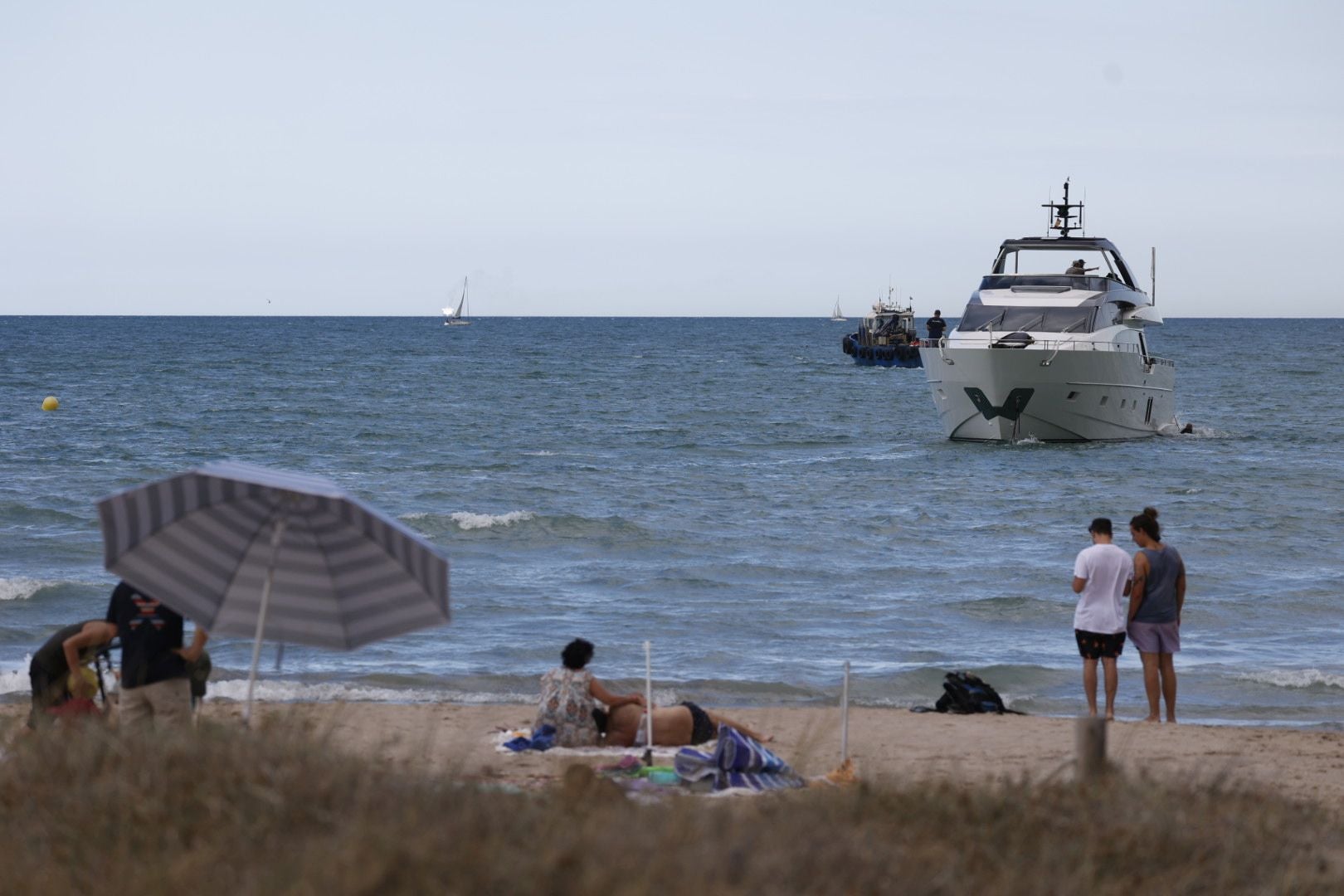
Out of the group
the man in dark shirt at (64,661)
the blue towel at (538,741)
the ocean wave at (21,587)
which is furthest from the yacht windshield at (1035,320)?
the man in dark shirt at (64,661)

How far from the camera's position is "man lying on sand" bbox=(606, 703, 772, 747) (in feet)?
31.4

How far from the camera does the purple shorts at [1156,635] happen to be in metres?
10.9

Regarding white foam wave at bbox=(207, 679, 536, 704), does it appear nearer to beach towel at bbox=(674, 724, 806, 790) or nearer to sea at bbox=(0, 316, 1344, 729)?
sea at bbox=(0, 316, 1344, 729)

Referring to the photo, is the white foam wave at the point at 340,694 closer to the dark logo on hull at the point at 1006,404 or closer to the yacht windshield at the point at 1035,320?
the yacht windshield at the point at 1035,320

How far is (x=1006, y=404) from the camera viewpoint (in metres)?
32.1

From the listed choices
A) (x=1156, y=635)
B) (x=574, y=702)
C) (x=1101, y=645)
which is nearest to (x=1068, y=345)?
(x=1156, y=635)

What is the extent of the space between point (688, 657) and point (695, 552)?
6093 millimetres

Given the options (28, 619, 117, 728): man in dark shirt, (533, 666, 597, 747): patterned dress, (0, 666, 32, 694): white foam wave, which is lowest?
(0, 666, 32, 694): white foam wave

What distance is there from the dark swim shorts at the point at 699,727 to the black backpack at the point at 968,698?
289 cm

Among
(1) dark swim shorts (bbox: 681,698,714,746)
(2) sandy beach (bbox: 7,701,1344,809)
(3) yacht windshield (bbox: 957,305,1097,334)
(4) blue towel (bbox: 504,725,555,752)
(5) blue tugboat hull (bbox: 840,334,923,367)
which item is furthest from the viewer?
(5) blue tugboat hull (bbox: 840,334,923,367)

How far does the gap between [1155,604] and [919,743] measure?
2.09m

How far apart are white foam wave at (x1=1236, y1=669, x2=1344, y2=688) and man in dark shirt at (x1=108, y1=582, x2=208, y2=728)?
32.3 feet

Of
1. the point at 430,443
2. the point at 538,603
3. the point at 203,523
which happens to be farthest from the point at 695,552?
the point at 430,443

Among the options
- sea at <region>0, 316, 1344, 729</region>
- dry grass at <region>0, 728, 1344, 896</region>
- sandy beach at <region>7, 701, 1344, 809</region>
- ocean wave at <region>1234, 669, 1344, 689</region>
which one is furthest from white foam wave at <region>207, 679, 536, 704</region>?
ocean wave at <region>1234, 669, 1344, 689</region>
